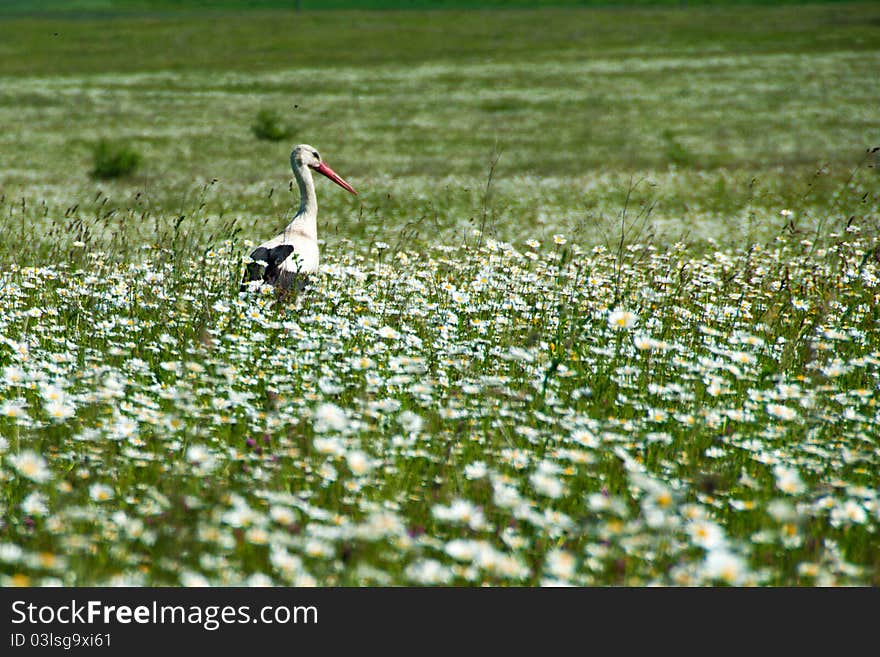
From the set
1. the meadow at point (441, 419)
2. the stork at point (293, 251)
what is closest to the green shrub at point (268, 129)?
the meadow at point (441, 419)

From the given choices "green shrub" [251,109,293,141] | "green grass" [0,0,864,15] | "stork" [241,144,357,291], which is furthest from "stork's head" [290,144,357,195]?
"green grass" [0,0,864,15]

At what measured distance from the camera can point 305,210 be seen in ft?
33.0

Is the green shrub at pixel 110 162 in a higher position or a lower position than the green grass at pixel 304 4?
lower

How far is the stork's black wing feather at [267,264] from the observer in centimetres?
809

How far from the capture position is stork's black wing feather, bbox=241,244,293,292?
8.09m

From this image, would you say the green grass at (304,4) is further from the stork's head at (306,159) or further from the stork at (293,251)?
the stork at (293,251)

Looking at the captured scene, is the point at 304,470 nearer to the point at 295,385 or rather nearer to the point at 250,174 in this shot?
the point at 295,385

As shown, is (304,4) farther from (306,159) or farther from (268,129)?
(306,159)

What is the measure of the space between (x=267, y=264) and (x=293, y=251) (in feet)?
1.29

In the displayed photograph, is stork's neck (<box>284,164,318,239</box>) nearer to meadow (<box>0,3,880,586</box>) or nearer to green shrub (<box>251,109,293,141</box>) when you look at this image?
meadow (<box>0,3,880,586</box>)

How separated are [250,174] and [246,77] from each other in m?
30.5

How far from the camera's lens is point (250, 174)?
27.3 m

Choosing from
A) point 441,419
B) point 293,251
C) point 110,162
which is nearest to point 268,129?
point 110,162

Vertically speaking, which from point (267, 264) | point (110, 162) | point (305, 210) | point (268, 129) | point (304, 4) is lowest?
point (110, 162)
